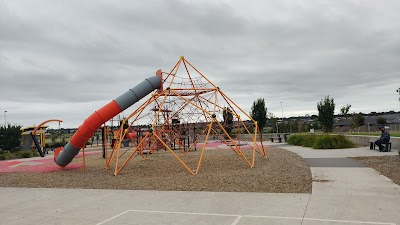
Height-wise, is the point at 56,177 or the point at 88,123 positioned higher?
the point at 88,123

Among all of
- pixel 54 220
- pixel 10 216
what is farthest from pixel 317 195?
pixel 10 216

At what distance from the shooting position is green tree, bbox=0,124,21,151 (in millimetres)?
35062

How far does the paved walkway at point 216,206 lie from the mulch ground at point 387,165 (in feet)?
1.48

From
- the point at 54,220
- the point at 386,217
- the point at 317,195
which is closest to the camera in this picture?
the point at 386,217

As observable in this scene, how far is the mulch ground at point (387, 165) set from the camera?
35.8ft

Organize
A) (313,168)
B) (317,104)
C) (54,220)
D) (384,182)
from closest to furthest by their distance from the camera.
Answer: (54,220) → (384,182) → (313,168) → (317,104)

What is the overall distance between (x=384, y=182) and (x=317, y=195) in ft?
9.22

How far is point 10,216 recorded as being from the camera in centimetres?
792

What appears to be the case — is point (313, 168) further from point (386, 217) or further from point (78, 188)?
point (78, 188)

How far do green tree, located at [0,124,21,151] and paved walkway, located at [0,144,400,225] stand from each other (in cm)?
2791

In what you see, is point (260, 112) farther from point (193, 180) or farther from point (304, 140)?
point (193, 180)

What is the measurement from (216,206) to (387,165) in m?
8.77

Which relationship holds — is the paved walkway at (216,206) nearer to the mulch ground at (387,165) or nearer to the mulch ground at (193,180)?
the mulch ground at (387,165)

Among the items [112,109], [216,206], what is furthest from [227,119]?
[216,206]
